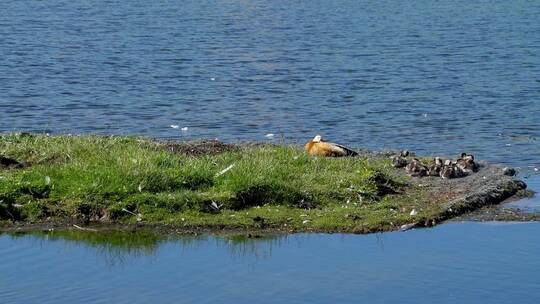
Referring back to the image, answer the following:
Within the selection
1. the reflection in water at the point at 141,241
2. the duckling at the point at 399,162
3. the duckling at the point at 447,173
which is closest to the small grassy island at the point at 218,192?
the duckling at the point at 447,173

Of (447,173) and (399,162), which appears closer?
(447,173)

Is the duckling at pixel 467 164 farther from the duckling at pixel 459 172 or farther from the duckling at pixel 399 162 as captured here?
the duckling at pixel 399 162

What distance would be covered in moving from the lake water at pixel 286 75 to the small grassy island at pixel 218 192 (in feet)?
14.9

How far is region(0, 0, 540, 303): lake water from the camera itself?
13.2 m

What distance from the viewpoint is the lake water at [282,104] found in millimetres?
13195

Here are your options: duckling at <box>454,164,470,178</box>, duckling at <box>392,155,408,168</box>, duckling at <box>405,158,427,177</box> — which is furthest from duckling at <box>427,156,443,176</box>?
duckling at <box>392,155,408,168</box>

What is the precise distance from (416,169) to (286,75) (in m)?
14.5

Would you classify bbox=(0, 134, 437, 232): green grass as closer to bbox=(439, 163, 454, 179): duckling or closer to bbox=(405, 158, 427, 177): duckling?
bbox=(405, 158, 427, 177): duckling

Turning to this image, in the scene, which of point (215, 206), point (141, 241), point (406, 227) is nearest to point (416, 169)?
point (406, 227)

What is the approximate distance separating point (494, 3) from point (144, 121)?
30.2 meters

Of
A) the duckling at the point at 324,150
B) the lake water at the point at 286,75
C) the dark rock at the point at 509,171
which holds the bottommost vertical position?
the dark rock at the point at 509,171

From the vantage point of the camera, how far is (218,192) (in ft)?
52.7

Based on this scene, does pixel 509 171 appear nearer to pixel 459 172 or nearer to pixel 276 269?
pixel 459 172

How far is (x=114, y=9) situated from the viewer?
49.9m
